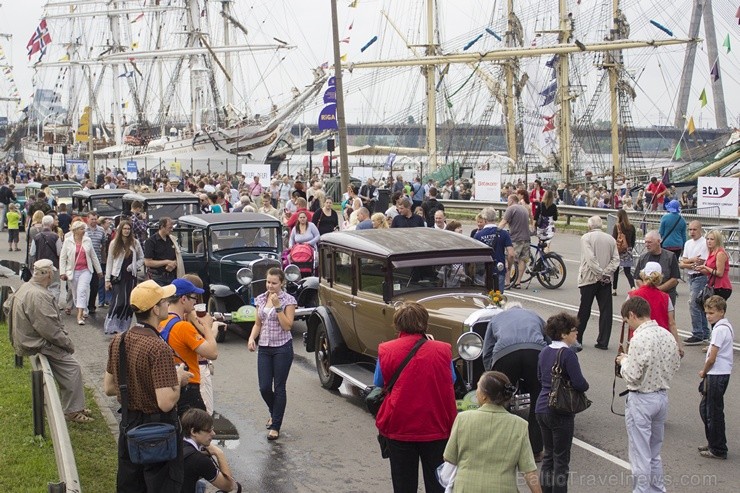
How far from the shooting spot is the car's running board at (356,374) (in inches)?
411

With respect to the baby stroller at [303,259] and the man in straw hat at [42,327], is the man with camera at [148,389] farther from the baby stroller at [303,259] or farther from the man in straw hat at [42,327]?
the baby stroller at [303,259]

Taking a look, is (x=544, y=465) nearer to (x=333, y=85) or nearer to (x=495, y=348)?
(x=495, y=348)

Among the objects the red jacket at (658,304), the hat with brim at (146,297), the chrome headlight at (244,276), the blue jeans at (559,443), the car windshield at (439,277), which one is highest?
the hat with brim at (146,297)

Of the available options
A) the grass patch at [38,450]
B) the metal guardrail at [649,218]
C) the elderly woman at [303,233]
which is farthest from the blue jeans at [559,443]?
the metal guardrail at [649,218]

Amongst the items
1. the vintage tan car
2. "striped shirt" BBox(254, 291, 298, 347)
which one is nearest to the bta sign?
the vintage tan car

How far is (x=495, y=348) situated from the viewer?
8.64m

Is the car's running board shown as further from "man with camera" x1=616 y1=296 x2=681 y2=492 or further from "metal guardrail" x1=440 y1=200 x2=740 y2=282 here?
"metal guardrail" x1=440 y1=200 x2=740 y2=282

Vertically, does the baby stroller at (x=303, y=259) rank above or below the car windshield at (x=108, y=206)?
below

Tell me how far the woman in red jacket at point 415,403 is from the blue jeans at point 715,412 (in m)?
3.32

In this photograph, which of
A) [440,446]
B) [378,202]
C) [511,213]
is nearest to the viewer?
[440,446]

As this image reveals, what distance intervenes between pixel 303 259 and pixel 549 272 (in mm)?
6110

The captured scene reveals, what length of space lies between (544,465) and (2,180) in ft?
119

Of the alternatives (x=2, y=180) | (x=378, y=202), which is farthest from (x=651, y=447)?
(x=2, y=180)

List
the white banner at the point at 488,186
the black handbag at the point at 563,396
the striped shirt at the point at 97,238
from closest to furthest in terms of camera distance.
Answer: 1. the black handbag at the point at 563,396
2. the striped shirt at the point at 97,238
3. the white banner at the point at 488,186
